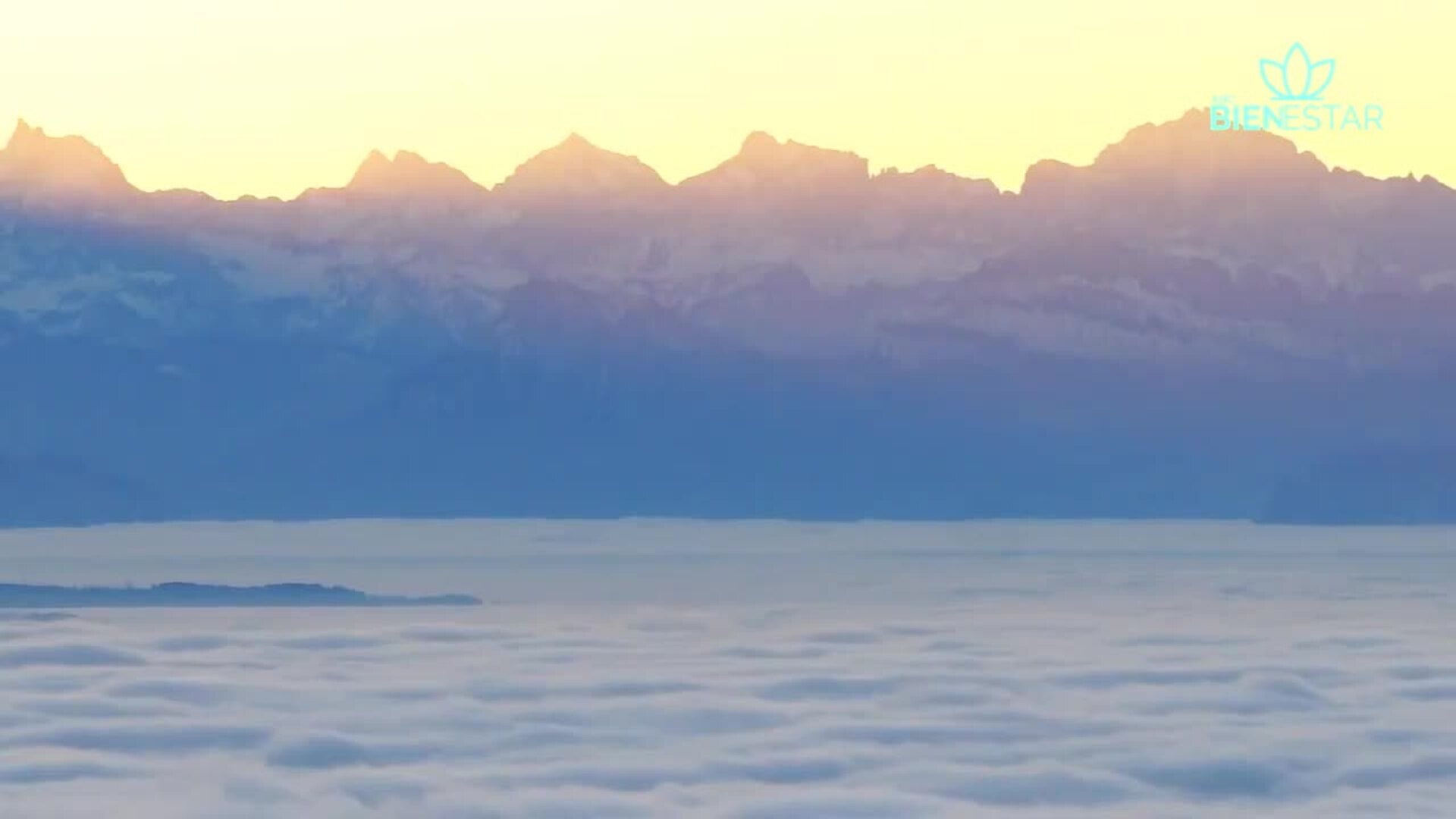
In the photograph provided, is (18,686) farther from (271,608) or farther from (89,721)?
(271,608)

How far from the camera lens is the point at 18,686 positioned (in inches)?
1154

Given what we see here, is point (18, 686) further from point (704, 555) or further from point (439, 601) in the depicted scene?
point (704, 555)

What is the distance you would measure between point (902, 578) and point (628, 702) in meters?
37.6

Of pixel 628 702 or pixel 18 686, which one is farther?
pixel 18 686

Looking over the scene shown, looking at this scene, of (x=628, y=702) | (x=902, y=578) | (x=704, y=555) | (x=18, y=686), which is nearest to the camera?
(x=628, y=702)

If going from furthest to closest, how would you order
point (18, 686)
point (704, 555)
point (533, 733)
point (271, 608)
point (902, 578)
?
point (704, 555) < point (902, 578) < point (271, 608) < point (18, 686) < point (533, 733)

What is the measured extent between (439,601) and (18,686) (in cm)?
2391

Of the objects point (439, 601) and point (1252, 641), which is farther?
point (439, 601)

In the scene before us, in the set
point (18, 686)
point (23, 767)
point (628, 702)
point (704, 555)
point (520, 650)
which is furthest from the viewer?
point (704, 555)

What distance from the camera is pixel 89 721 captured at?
26094mm

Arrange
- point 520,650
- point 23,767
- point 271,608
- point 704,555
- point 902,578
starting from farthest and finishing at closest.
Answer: point 704,555, point 902,578, point 271,608, point 520,650, point 23,767

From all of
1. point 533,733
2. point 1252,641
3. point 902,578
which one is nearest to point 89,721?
point 533,733

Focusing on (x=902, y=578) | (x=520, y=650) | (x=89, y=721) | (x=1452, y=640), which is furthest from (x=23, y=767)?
(x=902, y=578)

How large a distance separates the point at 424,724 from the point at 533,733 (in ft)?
4.97
